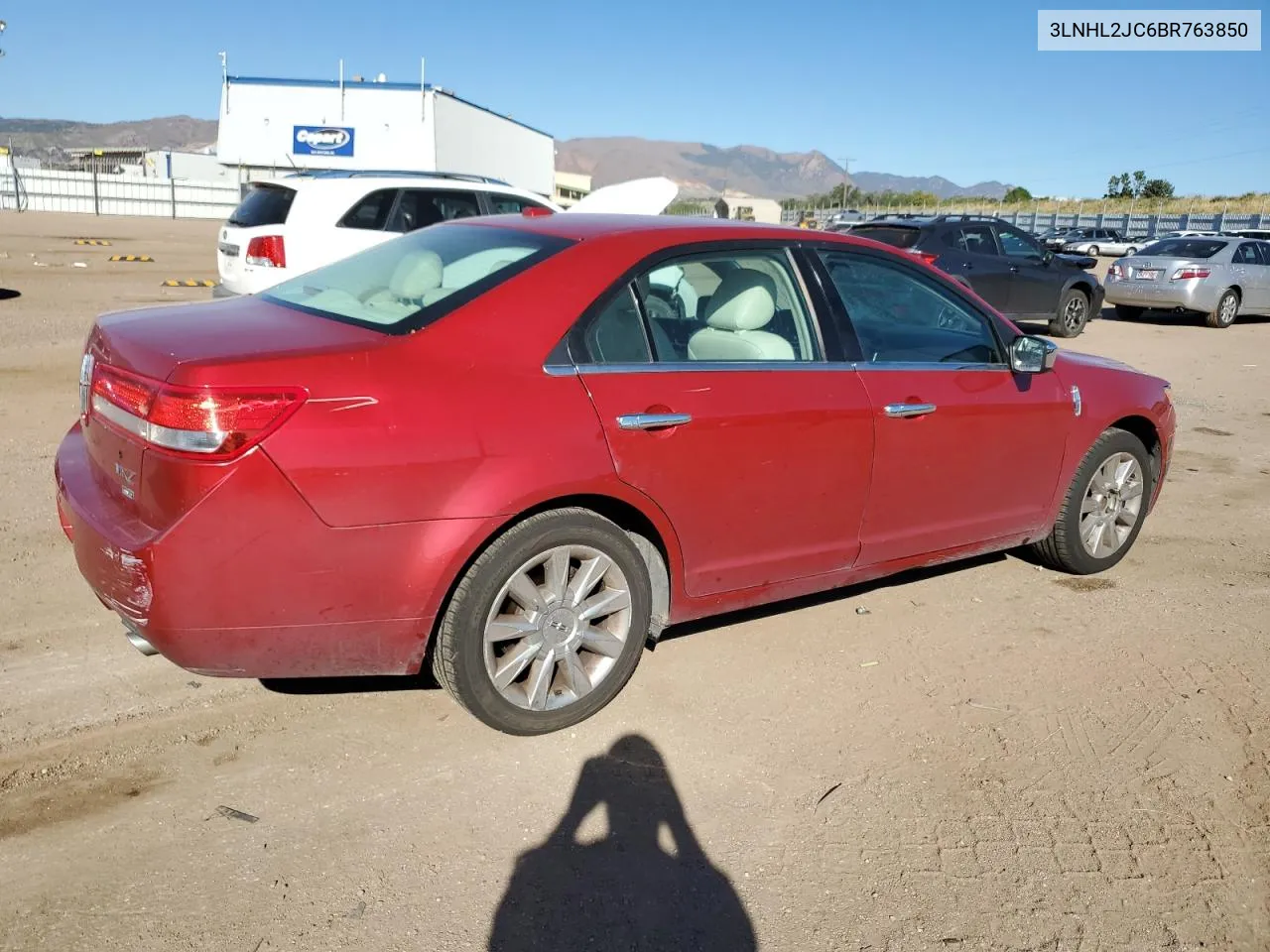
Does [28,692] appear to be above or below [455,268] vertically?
below

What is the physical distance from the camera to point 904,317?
14.1ft

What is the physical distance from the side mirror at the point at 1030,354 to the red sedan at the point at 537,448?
23mm

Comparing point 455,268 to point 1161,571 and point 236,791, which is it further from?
point 1161,571

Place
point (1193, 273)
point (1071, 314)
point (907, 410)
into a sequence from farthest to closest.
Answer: point (1193, 273)
point (1071, 314)
point (907, 410)

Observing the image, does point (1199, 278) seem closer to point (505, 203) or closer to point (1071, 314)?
point (1071, 314)

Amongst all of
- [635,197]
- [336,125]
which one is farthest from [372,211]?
[336,125]

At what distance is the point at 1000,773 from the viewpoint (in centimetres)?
328

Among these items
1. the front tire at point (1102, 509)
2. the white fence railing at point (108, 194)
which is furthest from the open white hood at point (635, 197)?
the white fence railing at point (108, 194)

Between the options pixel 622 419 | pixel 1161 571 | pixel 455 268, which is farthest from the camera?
pixel 1161 571

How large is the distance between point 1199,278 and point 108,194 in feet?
124

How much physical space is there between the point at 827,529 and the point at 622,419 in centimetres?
105

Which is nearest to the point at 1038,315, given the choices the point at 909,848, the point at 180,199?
the point at 909,848

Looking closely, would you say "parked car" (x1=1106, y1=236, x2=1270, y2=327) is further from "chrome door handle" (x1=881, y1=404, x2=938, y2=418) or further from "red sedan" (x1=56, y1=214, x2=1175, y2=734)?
"chrome door handle" (x1=881, y1=404, x2=938, y2=418)

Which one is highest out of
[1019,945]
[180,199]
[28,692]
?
[180,199]
